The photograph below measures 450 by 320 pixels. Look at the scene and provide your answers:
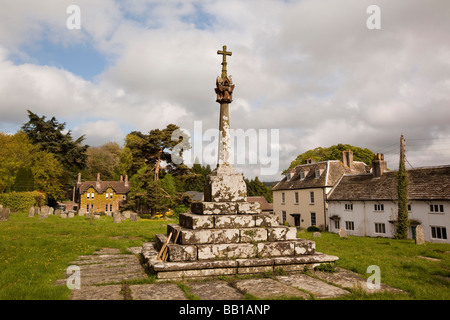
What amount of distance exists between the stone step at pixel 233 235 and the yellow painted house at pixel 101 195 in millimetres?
53947

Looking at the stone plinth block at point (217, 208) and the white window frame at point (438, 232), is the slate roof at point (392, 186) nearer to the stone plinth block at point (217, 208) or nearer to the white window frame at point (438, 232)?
the white window frame at point (438, 232)

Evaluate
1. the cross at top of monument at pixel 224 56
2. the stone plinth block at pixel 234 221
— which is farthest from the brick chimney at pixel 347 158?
the stone plinth block at pixel 234 221

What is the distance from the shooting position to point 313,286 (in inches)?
213

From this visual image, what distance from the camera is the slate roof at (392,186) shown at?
88.0ft

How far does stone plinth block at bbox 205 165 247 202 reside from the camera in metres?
7.52

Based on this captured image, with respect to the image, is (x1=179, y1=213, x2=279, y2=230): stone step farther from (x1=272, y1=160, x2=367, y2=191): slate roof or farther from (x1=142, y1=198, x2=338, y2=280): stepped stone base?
(x1=272, y1=160, x2=367, y2=191): slate roof

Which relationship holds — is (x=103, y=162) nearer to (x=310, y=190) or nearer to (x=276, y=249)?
(x=310, y=190)

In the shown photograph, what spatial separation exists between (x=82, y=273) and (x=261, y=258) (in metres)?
4.03

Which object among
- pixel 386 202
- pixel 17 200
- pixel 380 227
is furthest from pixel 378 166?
pixel 17 200

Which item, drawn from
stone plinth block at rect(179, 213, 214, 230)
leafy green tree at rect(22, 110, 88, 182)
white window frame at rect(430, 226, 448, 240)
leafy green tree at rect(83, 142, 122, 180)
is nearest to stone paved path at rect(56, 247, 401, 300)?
stone plinth block at rect(179, 213, 214, 230)
